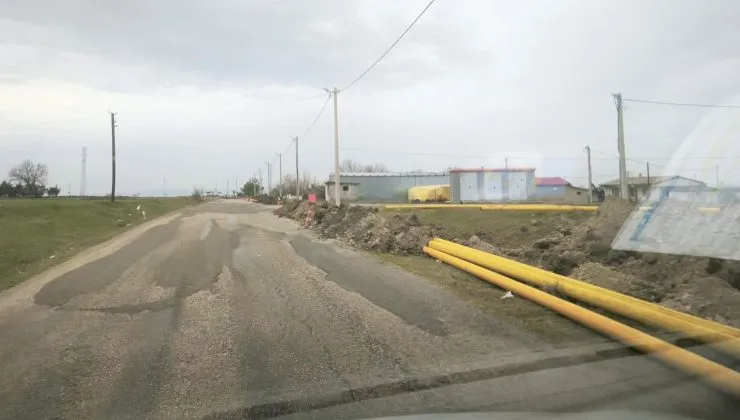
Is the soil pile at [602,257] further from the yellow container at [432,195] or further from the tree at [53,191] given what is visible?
the tree at [53,191]

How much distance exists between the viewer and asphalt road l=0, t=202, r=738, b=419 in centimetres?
428

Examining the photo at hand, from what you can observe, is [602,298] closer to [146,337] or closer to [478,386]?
[478,386]

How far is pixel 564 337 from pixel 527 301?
1.83m

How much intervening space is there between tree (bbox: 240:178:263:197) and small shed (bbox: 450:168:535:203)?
8549 centimetres

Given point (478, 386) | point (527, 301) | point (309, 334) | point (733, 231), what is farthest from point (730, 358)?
point (733, 231)

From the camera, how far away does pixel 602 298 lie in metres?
6.75

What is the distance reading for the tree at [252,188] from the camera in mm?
143312

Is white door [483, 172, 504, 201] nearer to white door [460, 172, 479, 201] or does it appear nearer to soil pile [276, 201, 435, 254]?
white door [460, 172, 479, 201]

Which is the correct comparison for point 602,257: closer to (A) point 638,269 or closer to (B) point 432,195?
(A) point 638,269

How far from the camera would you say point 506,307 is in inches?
300

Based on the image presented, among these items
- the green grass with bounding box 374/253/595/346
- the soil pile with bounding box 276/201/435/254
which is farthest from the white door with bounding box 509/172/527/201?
the green grass with bounding box 374/253/595/346

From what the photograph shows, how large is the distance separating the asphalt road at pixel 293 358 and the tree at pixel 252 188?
13141 centimetres

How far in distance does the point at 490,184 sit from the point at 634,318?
5534cm

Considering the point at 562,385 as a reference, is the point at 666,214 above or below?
above
